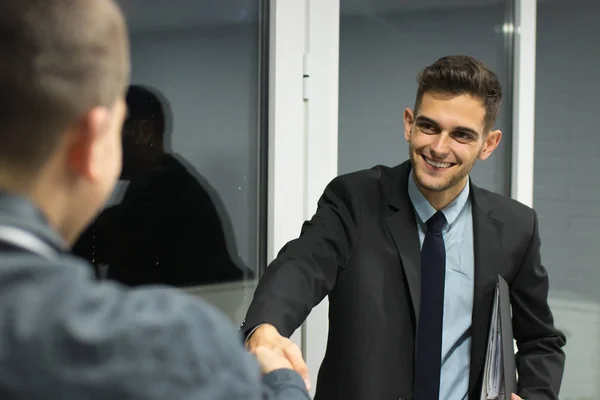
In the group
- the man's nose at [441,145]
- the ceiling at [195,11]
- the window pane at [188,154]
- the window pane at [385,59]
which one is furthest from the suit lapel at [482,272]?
the ceiling at [195,11]

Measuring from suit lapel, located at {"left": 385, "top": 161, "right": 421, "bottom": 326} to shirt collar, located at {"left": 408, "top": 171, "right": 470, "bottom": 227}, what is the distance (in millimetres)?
19

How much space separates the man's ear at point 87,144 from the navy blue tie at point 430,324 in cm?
124

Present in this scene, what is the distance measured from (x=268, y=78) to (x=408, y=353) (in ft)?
2.68

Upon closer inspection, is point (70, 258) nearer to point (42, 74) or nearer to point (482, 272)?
point (42, 74)

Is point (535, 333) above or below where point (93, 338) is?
below

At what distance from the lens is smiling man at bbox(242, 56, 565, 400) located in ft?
5.45

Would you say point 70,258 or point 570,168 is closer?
point 70,258

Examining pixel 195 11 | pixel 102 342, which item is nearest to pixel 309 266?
pixel 195 11

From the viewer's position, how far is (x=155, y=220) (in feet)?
5.49

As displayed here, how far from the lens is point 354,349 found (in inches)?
65.9

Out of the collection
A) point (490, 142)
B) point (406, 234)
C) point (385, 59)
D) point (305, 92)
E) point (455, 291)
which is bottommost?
point (455, 291)

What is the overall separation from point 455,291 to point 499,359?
0.27 m

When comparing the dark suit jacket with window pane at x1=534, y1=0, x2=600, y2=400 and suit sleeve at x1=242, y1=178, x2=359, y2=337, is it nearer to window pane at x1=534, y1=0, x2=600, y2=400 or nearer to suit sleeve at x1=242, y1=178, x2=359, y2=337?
suit sleeve at x1=242, y1=178, x2=359, y2=337

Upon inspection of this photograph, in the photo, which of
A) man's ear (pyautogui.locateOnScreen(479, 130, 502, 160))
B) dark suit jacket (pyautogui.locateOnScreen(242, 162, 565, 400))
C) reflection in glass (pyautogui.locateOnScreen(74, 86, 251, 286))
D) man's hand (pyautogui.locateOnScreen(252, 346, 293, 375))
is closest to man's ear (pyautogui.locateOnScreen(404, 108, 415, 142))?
dark suit jacket (pyautogui.locateOnScreen(242, 162, 565, 400))
